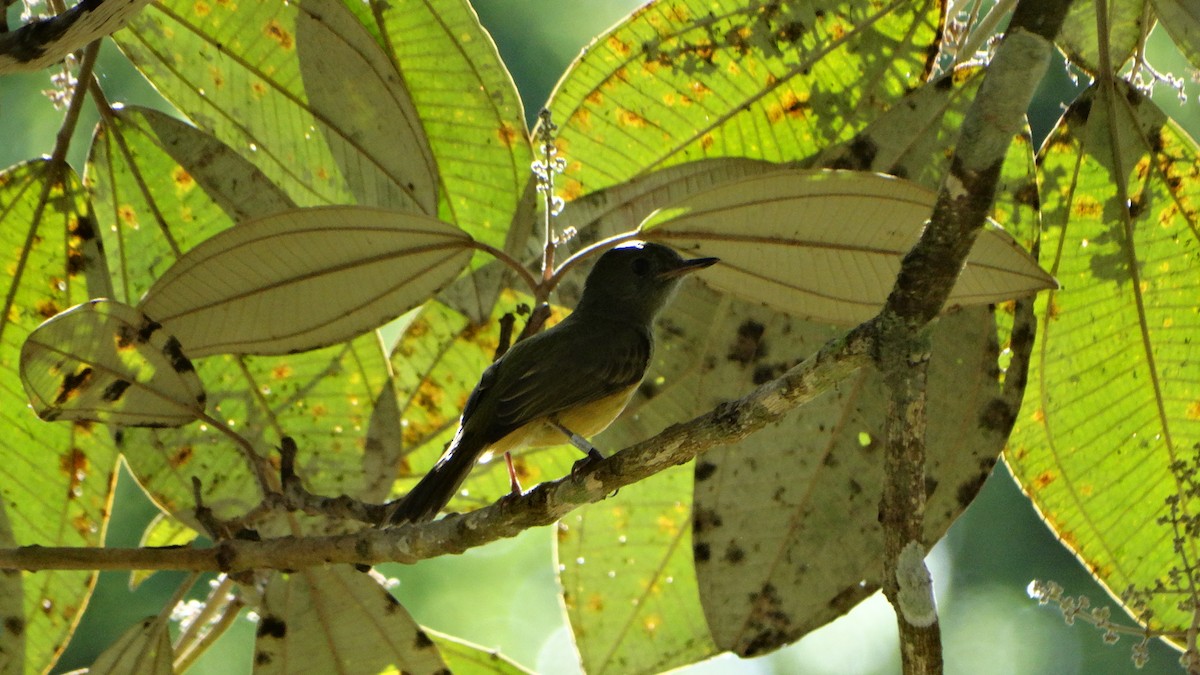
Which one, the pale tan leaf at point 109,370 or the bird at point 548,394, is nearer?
the pale tan leaf at point 109,370

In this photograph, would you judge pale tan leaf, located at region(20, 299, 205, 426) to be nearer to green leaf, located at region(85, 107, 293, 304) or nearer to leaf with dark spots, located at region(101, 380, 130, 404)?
leaf with dark spots, located at region(101, 380, 130, 404)

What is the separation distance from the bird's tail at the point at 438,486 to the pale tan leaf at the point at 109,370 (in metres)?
0.38

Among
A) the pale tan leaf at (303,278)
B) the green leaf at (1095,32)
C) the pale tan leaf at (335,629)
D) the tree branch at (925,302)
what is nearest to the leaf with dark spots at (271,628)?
the pale tan leaf at (335,629)

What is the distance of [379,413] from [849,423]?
0.85m

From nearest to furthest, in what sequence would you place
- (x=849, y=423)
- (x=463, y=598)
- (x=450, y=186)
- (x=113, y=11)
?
(x=113, y=11)
(x=849, y=423)
(x=450, y=186)
(x=463, y=598)

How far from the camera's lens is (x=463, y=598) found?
585 cm

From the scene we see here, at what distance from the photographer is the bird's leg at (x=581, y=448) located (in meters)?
2.08

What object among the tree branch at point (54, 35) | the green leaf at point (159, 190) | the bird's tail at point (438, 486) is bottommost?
the bird's tail at point (438, 486)

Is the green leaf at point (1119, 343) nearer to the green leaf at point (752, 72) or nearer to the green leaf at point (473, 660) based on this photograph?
the green leaf at point (752, 72)

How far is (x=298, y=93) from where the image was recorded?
237 cm

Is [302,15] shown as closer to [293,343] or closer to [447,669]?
[293,343]

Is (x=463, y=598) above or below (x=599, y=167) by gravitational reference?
above

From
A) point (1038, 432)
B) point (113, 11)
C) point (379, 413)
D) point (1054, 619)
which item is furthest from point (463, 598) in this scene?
point (113, 11)

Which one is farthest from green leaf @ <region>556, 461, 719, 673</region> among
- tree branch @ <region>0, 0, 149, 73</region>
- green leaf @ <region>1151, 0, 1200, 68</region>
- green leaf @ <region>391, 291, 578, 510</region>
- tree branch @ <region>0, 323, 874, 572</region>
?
tree branch @ <region>0, 0, 149, 73</region>
